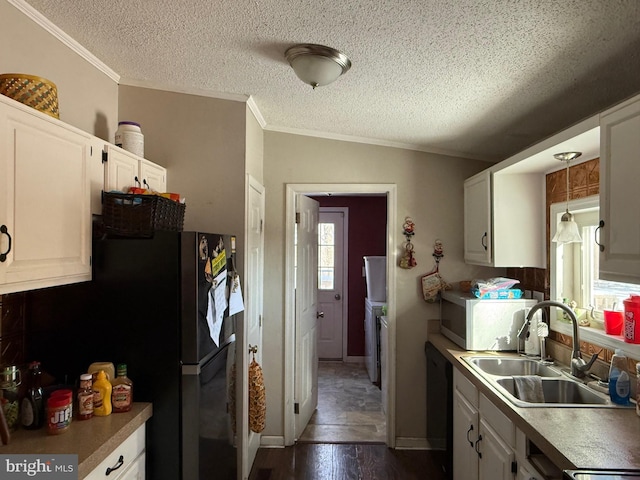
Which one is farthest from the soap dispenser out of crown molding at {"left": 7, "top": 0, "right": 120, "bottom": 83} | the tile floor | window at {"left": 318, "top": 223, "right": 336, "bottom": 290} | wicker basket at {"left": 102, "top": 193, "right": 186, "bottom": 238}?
window at {"left": 318, "top": 223, "right": 336, "bottom": 290}

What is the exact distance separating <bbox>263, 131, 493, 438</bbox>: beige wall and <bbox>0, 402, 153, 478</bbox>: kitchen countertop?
1.60 m

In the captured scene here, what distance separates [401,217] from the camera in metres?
3.19

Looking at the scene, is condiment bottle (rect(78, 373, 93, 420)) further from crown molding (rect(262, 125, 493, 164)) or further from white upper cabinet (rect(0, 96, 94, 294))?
crown molding (rect(262, 125, 493, 164))

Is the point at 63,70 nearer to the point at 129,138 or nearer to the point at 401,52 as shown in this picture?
the point at 129,138

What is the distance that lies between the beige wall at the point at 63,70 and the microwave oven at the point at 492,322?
2.36 metres

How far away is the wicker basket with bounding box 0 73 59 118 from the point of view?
4.70ft

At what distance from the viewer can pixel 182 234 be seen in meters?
1.81

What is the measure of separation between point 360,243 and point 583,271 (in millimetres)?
3391

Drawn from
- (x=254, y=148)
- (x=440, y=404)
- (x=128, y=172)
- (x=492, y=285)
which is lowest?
(x=440, y=404)

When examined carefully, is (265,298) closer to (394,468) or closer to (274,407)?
(274,407)

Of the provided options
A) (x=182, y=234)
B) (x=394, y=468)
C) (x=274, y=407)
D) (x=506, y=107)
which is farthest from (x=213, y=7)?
(x=394, y=468)

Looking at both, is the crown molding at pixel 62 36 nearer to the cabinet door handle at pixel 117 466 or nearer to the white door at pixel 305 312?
the white door at pixel 305 312

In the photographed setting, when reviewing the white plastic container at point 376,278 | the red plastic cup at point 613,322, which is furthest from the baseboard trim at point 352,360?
the red plastic cup at point 613,322

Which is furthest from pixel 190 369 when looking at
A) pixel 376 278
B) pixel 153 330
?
pixel 376 278
